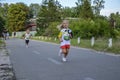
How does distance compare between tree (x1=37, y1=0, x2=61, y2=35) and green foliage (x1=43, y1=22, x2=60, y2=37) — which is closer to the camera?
green foliage (x1=43, y1=22, x2=60, y2=37)

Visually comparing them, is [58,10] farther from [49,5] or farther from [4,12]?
[4,12]

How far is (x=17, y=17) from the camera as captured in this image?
106750 millimetres

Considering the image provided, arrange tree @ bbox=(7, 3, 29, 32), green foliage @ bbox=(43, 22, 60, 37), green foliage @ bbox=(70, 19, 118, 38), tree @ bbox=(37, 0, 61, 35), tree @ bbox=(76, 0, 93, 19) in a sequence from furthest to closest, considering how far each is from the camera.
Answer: tree @ bbox=(7, 3, 29, 32)
tree @ bbox=(37, 0, 61, 35)
tree @ bbox=(76, 0, 93, 19)
green foliage @ bbox=(43, 22, 60, 37)
green foliage @ bbox=(70, 19, 118, 38)

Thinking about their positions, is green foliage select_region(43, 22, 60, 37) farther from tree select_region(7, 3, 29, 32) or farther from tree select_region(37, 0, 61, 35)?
tree select_region(7, 3, 29, 32)

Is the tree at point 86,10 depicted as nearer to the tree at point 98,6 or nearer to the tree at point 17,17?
the tree at point 98,6

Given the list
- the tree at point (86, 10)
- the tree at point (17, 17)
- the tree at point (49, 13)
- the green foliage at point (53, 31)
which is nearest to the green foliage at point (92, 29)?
the green foliage at point (53, 31)

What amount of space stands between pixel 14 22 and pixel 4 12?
36.8 metres

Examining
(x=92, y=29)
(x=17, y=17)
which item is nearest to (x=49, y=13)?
(x=17, y=17)

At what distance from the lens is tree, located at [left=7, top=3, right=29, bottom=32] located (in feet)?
351

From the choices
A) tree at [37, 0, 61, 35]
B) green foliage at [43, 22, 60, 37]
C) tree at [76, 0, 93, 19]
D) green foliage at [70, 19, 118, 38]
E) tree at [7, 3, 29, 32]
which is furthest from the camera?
tree at [7, 3, 29, 32]

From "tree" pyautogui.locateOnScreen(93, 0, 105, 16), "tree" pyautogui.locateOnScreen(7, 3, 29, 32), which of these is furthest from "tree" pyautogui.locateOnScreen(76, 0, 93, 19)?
"tree" pyautogui.locateOnScreen(7, 3, 29, 32)

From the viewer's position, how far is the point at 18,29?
10888 centimetres

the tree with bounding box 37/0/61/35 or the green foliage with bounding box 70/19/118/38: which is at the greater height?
the tree with bounding box 37/0/61/35

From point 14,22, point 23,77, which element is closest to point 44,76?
point 23,77
